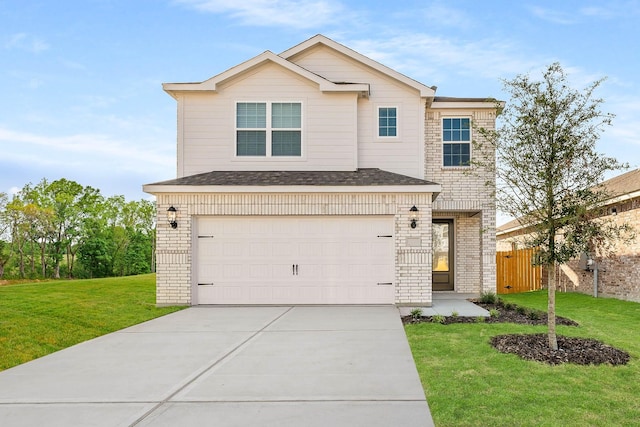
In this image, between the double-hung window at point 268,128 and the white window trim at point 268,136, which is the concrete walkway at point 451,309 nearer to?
the white window trim at point 268,136

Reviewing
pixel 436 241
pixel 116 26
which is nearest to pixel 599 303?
pixel 436 241

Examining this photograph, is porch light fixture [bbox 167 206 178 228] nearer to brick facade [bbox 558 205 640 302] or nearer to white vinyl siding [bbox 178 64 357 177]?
white vinyl siding [bbox 178 64 357 177]

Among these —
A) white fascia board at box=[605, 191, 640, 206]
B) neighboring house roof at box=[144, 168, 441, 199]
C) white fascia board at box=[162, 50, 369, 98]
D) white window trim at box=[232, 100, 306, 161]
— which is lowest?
white fascia board at box=[605, 191, 640, 206]

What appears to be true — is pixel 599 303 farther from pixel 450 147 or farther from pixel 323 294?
pixel 323 294

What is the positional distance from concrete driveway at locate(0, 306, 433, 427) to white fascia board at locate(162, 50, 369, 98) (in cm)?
707

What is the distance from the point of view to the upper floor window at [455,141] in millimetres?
15312

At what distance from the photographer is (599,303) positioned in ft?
46.8

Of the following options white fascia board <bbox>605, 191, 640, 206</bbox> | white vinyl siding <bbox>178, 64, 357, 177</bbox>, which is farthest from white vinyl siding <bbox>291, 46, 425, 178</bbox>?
white fascia board <bbox>605, 191, 640, 206</bbox>

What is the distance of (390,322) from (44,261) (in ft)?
127

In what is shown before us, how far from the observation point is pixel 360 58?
14.8 m

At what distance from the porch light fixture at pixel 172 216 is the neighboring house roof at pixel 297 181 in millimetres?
511

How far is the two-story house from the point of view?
12.7 meters

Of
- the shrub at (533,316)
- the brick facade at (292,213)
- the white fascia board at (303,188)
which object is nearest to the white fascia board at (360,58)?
the white fascia board at (303,188)

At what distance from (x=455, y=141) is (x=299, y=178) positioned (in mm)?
5253
